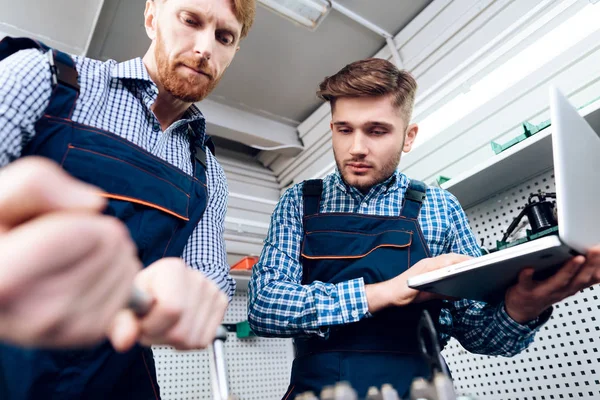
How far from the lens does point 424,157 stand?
7.41 feet

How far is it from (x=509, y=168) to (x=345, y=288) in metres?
0.94

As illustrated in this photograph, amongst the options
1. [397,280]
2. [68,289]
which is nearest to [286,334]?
[397,280]

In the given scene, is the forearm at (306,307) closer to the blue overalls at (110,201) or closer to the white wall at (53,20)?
the blue overalls at (110,201)

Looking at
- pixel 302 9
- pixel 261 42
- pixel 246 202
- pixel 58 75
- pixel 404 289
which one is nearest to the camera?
pixel 58 75

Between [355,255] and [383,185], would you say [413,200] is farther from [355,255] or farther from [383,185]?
[355,255]

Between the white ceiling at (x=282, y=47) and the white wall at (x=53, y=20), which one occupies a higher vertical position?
the white ceiling at (x=282, y=47)

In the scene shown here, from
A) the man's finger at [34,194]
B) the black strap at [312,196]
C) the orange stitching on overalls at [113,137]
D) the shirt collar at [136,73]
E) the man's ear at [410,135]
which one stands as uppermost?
the man's ear at [410,135]

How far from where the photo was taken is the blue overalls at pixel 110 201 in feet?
2.23

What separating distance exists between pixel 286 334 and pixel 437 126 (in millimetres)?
1600

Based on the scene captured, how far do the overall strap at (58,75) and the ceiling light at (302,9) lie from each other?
1.37m

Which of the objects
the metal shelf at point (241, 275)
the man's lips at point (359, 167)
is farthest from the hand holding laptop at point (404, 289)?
the metal shelf at point (241, 275)

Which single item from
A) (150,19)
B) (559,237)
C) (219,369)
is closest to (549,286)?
(559,237)

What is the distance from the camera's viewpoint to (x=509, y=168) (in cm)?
155

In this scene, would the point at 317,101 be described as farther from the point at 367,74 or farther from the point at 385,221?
the point at 385,221
